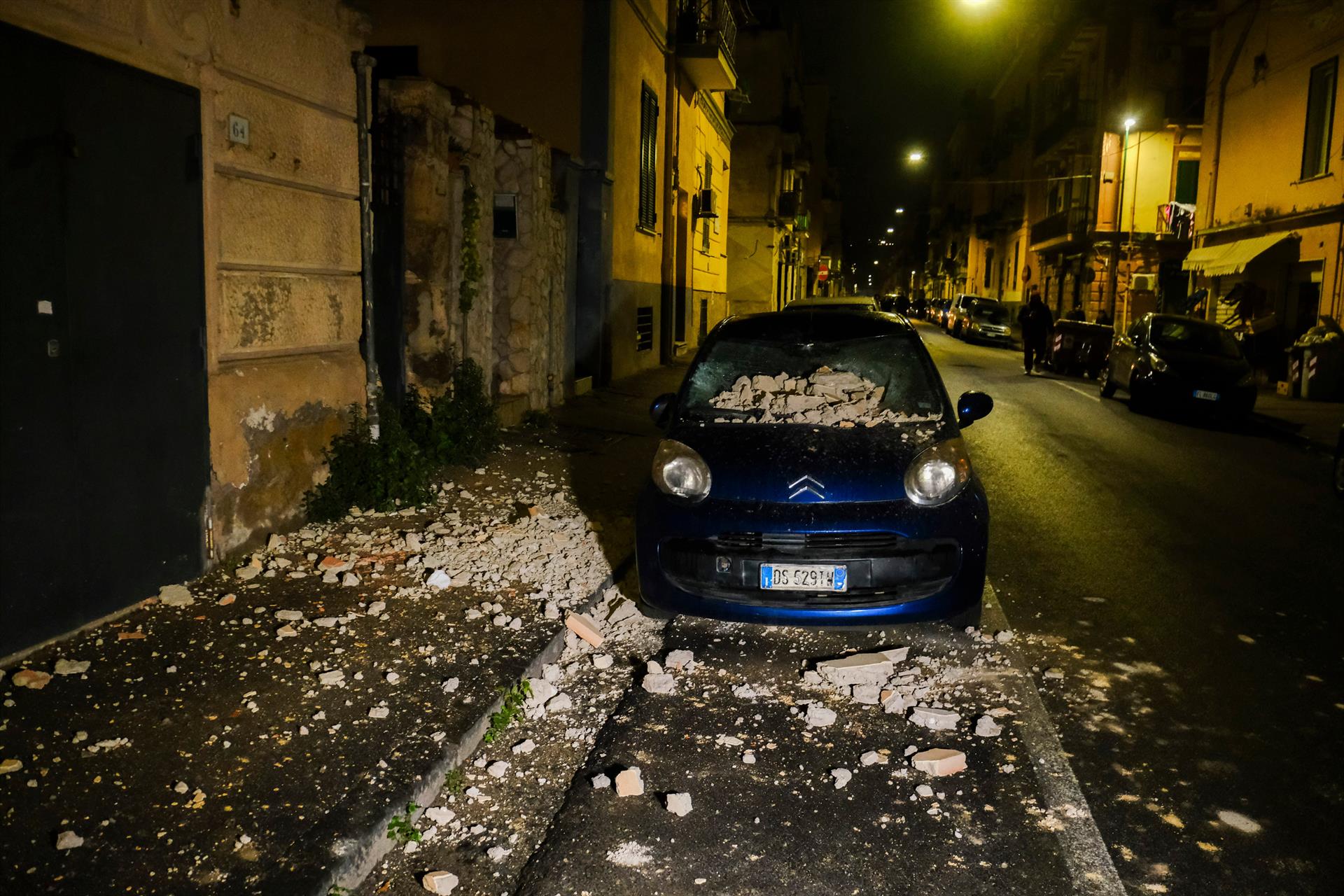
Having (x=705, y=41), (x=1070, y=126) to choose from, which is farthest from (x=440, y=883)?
(x=1070, y=126)

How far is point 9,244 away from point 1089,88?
42885mm

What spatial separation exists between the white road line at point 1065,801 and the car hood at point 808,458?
1.11 m

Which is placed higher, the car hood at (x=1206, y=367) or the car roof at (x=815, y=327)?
the car roof at (x=815, y=327)

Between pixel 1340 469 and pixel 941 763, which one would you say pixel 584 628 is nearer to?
pixel 941 763

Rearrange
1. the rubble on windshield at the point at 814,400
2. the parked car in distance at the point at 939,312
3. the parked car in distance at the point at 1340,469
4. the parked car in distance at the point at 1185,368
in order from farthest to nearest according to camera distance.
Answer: the parked car in distance at the point at 939,312 < the parked car in distance at the point at 1185,368 < the parked car in distance at the point at 1340,469 < the rubble on windshield at the point at 814,400

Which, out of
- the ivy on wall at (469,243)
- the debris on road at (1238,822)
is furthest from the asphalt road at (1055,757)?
the ivy on wall at (469,243)

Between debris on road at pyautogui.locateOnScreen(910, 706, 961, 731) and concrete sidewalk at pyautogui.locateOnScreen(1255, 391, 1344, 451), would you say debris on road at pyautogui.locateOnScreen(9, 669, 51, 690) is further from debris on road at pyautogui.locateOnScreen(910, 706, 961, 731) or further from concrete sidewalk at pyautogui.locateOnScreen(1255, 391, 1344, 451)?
concrete sidewalk at pyautogui.locateOnScreen(1255, 391, 1344, 451)

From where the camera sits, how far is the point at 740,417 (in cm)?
545

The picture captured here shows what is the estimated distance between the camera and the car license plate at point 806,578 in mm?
4570

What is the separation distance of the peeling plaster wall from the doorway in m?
0.16

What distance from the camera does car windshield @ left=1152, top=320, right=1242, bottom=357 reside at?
15914 millimetres

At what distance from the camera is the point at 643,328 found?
19750mm

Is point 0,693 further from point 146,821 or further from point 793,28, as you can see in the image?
point 793,28

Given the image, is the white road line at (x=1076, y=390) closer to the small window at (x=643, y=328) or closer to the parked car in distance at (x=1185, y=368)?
the parked car in distance at (x=1185, y=368)
